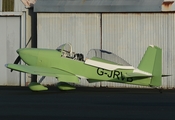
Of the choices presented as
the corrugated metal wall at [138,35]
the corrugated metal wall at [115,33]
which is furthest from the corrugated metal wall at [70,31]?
the corrugated metal wall at [138,35]

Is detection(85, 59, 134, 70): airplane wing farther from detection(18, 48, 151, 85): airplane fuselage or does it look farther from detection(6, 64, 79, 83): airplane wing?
detection(6, 64, 79, 83): airplane wing

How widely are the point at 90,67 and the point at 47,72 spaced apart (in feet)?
5.18

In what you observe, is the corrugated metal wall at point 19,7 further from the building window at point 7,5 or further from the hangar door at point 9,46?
the hangar door at point 9,46

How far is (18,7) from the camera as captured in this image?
23906 millimetres

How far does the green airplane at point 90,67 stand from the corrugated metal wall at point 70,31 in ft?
12.7

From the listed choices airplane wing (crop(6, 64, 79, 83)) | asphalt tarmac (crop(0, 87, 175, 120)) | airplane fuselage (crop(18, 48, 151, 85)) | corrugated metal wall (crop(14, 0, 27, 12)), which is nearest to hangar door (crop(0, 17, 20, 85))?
corrugated metal wall (crop(14, 0, 27, 12))

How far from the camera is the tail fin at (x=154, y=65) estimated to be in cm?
1739

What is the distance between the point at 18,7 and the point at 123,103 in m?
11.2

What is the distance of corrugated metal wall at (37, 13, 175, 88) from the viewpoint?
2208 centimetres

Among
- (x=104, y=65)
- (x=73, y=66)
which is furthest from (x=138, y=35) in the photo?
(x=73, y=66)

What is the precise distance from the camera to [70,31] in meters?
22.9

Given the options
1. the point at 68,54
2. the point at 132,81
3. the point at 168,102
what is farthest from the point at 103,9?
the point at 168,102

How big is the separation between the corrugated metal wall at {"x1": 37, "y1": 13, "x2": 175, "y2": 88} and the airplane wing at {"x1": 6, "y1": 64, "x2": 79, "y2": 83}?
4469 millimetres

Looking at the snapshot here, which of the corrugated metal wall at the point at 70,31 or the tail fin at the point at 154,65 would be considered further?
the corrugated metal wall at the point at 70,31
